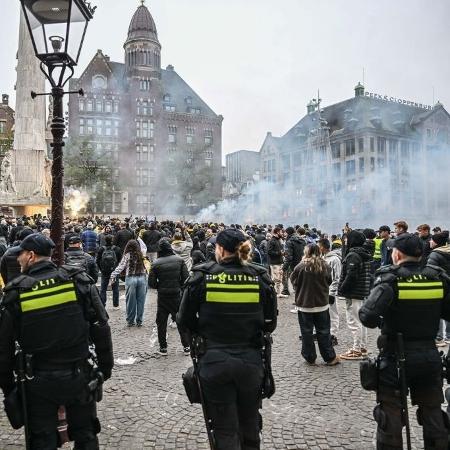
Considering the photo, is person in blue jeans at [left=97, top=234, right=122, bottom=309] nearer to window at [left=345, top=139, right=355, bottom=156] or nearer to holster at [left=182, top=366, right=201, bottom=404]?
holster at [left=182, top=366, right=201, bottom=404]

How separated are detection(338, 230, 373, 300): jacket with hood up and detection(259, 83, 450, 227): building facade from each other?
3184 cm

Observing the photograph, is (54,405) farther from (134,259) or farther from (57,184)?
(134,259)

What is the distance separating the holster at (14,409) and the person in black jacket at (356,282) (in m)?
4.95

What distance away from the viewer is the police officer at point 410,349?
3.35 m

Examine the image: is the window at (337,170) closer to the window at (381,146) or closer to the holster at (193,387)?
the window at (381,146)

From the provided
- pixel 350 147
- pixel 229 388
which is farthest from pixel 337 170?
pixel 229 388

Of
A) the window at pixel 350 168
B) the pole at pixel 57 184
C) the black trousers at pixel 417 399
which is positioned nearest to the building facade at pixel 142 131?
the window at pixel 350 168

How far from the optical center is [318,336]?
6473 mm

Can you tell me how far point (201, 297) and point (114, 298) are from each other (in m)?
7.81

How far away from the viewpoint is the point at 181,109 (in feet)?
219

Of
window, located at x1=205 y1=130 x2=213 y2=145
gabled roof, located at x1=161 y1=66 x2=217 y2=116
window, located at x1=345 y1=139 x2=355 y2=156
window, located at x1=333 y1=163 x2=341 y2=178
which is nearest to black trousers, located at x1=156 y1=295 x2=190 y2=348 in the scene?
window, located at x1=345 y1=139 x2=355 y2=156

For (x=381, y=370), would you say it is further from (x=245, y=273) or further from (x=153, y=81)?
(x=153, y=81)

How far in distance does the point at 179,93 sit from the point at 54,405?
68892mm

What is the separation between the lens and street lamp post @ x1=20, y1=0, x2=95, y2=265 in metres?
4.31
